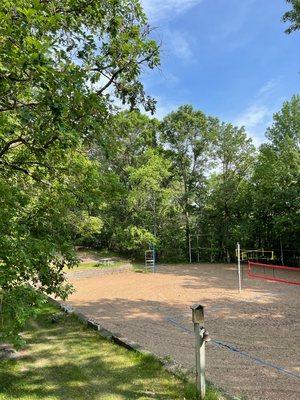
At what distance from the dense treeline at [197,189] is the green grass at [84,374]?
54.9 feet

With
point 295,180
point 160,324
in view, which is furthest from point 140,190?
point 160,324

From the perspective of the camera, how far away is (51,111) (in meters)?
3.13

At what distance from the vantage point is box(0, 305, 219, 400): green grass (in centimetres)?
415

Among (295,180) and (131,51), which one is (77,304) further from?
(295,180)

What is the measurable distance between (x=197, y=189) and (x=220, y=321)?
59.3 ft

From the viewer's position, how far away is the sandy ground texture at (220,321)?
17.2 ft

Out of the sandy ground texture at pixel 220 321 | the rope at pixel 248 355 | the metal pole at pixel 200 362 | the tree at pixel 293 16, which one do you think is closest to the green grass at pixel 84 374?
the metal pole at pixel 200 362

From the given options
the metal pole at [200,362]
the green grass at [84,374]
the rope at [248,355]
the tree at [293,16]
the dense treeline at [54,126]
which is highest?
the tree at [293,16]

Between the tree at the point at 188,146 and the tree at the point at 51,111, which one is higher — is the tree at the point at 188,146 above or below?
above

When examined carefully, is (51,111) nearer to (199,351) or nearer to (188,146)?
(199,351)

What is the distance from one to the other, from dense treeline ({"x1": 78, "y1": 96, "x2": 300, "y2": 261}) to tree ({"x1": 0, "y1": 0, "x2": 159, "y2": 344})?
17.9m

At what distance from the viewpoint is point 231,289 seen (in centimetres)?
1378

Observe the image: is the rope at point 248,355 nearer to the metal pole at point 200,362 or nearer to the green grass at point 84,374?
the green grass at point 84,374

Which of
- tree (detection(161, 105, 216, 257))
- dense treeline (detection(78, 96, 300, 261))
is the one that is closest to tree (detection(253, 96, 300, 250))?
dense treeline (detection(78, 96, 300, 261))
